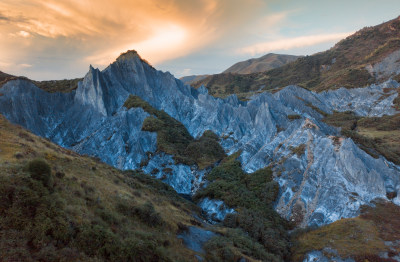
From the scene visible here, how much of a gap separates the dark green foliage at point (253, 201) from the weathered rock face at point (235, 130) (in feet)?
8.94

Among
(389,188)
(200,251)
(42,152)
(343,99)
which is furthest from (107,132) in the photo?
(343,99)

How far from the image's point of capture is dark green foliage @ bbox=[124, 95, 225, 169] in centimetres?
6562

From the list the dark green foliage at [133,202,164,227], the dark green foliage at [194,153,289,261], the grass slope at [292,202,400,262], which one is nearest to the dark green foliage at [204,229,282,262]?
the dark green foliage at [194,153,289,261]

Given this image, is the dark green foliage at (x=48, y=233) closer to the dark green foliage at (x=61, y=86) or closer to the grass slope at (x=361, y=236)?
the grass slope at (x=361, y=236)

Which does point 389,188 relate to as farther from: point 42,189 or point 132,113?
point 132,113

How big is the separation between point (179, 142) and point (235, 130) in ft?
74.2

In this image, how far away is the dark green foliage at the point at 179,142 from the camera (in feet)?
215

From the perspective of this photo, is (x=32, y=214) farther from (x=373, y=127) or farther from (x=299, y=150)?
(x=373, y=127)

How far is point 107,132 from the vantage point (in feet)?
241

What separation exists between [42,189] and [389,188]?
4996 cm

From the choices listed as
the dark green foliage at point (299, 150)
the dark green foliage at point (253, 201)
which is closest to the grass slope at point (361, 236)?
the dark green foliage at point (253, 201)

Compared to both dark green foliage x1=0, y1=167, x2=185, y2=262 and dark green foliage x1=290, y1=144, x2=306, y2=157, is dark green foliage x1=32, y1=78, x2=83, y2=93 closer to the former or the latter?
dark green foliage x1=290, y1=144, x2=306, y2=157

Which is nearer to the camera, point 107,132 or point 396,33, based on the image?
point 107,132

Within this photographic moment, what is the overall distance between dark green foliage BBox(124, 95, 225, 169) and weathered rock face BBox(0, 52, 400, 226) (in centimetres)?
264
